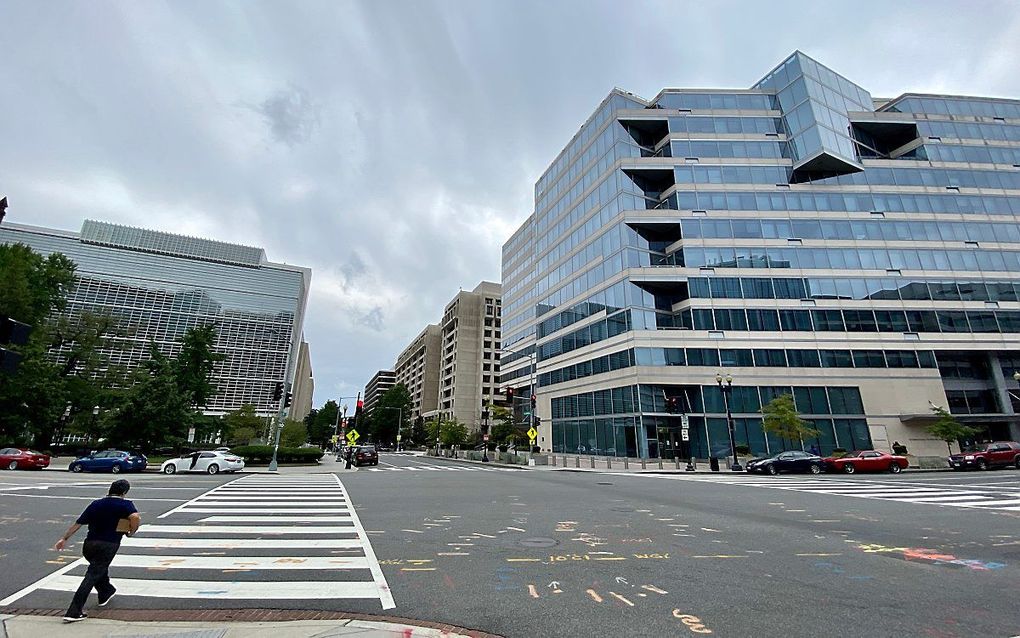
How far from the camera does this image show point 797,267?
41.2 m

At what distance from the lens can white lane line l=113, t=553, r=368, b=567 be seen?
683cm

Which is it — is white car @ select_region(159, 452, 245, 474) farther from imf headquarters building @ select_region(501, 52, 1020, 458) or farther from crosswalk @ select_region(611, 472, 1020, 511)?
imf headquarters building @ select_region(501, 52, 1020, 458)

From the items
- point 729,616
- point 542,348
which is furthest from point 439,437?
point 729,616

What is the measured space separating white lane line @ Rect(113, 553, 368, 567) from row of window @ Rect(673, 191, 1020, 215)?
43.3 m

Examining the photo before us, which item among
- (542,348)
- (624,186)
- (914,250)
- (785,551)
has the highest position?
(624,186)

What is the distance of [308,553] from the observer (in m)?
7.61

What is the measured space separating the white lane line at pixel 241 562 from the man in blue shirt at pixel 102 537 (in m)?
1.55

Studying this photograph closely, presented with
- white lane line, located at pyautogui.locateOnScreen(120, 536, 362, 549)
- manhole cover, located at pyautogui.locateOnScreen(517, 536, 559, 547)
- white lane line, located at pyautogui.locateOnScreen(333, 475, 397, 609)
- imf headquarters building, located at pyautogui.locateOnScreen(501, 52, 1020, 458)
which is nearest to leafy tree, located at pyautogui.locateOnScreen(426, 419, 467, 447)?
imf headquarters building, located at pyautogui.locateOnScreen(501, 52, 1020, 458)

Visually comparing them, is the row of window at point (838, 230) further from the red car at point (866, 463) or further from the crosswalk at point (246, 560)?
the crosswalk at point (246, 560)

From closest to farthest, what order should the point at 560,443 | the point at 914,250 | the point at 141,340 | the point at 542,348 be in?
the point at 914,250
the point at 560,443
the point at 542,348
the point at 141,340

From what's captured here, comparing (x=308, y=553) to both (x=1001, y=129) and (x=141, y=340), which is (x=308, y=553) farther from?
(x=141, y=340)

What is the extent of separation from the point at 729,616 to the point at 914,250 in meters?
52.8

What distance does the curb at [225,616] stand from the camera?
474 centimetres

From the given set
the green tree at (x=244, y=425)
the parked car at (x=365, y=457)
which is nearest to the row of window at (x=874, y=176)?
the parked car at (x=365, y=457)
